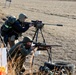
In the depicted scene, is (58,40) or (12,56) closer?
(12,56)

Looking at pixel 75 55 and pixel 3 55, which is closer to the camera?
pixel 3 55

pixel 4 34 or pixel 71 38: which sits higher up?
pixel 4 34

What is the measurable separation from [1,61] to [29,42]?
2174mm

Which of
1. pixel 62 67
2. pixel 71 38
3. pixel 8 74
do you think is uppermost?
pixel 8 74

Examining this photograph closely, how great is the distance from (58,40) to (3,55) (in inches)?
330

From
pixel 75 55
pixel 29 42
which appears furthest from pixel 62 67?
pixel 75 55

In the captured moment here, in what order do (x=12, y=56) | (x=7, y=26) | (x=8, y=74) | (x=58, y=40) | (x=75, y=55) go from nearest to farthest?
(x=8, y=74), (x=12, y=56), (x=7, y=26), (x=75, y=55), (x=58, y=40)

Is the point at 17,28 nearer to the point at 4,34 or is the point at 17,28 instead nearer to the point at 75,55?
the point at 4,34

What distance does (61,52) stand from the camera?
13.0m

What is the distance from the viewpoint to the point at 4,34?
1002 centimetres

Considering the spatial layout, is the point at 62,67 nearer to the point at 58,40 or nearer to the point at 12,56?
the point at 12,56

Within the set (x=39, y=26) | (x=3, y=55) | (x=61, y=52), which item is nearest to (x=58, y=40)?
(x=61, y=52)

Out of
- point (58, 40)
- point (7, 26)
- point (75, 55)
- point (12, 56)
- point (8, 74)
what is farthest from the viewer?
point (58, 40)

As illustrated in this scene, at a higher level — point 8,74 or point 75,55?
point 8,74
